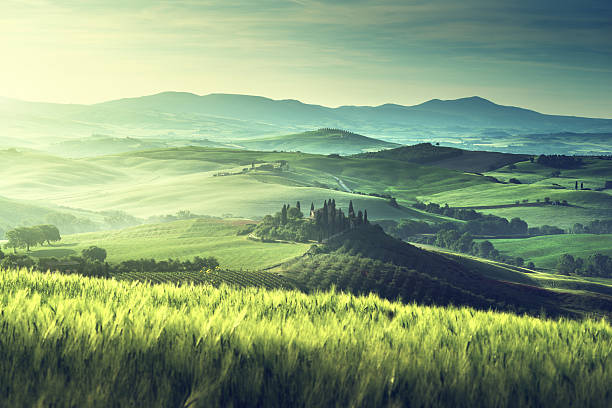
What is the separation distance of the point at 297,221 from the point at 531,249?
110 meters

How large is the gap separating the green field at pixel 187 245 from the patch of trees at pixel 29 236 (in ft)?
8.66

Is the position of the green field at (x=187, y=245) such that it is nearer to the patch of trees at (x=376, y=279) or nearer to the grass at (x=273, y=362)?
the patch of trees at (x=376, y=279)

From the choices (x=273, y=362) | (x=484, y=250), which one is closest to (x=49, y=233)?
(x=484, y=250)

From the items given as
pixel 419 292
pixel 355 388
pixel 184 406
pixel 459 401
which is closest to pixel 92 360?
pixel 184 406

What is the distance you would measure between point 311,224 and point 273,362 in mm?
113866

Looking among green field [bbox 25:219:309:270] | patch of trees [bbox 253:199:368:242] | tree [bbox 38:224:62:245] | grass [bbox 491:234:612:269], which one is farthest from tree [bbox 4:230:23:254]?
grass [bbox 491:234:612:269]

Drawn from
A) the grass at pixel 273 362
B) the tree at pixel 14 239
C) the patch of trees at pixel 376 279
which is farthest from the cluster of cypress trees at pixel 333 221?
the grass at pixel 273 362

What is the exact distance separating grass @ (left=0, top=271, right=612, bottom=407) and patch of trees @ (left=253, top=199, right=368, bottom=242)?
9882 centimetres

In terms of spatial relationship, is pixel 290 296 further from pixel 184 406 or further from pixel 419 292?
pixel 419 292

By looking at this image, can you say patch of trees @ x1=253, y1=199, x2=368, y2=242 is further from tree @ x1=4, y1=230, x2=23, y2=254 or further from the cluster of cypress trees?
tree @ x1=4, y1=230, x2=23, y2=254

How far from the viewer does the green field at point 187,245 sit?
107688 millimetres

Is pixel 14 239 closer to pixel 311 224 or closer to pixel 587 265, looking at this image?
pixel 311 224

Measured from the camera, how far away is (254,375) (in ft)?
17.8

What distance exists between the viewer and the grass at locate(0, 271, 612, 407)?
5176 millimetres
